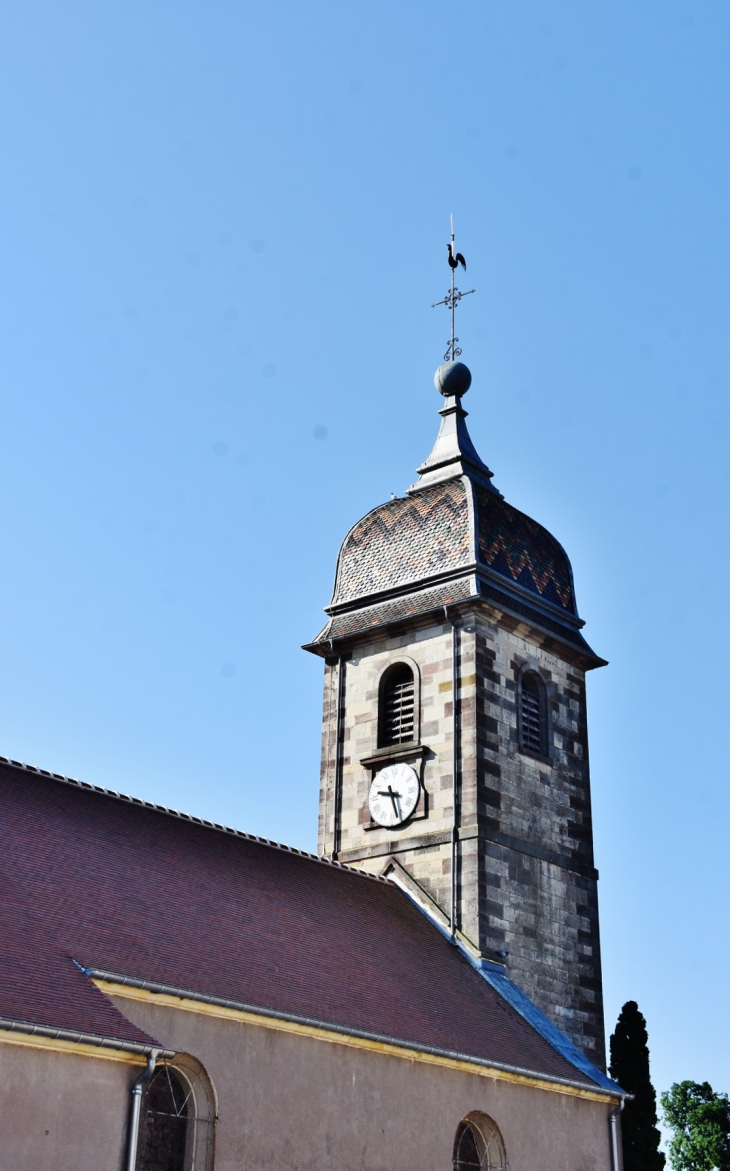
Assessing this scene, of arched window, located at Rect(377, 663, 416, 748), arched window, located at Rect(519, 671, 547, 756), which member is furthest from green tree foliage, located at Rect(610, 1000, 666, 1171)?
arched window, located at Rect(377, 663, 416, 748)

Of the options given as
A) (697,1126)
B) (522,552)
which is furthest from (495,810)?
(697,1126)

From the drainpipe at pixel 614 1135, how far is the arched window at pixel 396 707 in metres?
7.15

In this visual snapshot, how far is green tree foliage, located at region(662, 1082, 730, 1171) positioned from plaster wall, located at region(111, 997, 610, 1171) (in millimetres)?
21808

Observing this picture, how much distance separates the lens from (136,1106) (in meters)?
12.7

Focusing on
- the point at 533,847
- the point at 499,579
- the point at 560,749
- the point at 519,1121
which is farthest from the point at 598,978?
the point at 499,579

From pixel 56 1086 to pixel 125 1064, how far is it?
736 millimetres

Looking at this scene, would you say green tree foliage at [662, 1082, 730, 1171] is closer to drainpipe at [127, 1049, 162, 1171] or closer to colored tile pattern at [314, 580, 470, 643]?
colored tile pattern at [314, 580, 470, 643]

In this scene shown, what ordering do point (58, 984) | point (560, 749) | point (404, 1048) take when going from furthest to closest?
point (560, 749)
point (404, 1048)
point (58, 984)

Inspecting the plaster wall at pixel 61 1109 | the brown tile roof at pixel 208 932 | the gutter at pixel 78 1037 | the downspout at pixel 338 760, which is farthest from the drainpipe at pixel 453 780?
the plaster wall at pixel 61 1109

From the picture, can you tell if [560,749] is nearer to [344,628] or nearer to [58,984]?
[344,628]

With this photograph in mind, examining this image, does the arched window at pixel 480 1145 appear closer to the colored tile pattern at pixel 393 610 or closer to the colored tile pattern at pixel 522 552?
the colored tile pattern at pixel 393 610

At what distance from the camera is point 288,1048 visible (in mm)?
15539

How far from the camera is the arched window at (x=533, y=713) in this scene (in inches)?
982

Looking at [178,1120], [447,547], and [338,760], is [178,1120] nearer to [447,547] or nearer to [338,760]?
[338,760]
